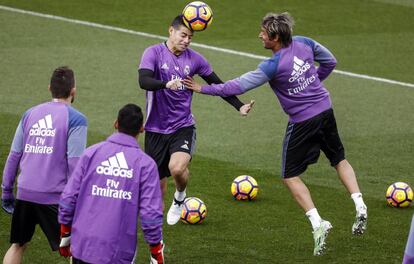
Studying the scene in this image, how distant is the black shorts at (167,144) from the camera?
39.0ft

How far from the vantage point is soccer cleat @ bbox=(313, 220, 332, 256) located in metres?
11.2

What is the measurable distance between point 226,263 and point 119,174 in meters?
3.26

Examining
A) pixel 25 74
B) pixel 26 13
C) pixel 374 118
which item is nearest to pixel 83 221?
pixel 374 118

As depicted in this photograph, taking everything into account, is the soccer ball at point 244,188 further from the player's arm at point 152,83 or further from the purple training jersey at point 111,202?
the purple training jersey at point 111,202

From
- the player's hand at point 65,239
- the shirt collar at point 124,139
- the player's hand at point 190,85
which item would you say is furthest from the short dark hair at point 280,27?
the player's hand at point 65,239

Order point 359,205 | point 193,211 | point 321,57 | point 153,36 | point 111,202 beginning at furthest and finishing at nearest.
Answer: point 153,36 < point 193,211 < point 321,57 < point 359,205 < point 111,202

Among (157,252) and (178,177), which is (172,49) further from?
(157,252)

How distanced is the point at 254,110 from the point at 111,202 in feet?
36.1

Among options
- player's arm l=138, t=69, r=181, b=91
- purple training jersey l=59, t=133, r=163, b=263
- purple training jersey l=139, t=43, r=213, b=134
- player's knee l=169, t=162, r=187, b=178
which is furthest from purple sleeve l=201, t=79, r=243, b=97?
purple training jersey l=59, t=133, r=163, b=263

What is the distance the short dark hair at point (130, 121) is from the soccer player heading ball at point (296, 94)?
10.8 ft

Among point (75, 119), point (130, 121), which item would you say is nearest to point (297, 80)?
point (75, 119)

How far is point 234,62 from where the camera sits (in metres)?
22.5

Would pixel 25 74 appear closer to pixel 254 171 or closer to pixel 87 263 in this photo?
pixel 254 171

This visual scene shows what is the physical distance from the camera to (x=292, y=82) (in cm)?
1152
